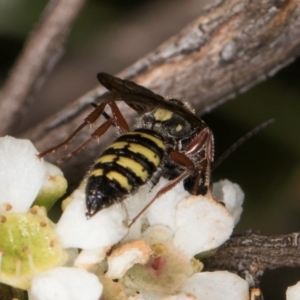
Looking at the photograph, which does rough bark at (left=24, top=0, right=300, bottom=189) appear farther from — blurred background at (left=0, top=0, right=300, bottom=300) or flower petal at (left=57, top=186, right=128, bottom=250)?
flower petal at (left=57, top=186, right=128, bottom=250)

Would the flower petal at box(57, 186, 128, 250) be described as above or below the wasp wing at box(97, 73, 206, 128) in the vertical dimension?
below

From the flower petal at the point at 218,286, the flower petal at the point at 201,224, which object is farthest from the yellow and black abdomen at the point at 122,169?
the flower petal at the point at 218,286

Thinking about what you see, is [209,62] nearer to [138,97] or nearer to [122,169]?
[138,97]

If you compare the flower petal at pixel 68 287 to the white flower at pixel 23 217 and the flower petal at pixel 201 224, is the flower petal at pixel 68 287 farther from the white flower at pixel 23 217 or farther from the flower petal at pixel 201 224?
the flower petal at pixel 201 224

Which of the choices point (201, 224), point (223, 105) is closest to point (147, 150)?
point (201, 224)

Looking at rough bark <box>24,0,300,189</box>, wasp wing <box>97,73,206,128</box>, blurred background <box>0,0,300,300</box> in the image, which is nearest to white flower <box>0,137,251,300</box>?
wasp wing <box>97,73,206,128</box>

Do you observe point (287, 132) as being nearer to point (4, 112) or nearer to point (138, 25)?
point (138, 25)

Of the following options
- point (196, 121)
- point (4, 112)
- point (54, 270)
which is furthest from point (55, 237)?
point (4, 112)

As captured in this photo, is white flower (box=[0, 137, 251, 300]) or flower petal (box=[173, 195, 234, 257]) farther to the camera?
flower petal (box=[173, 195, 234, 257])
